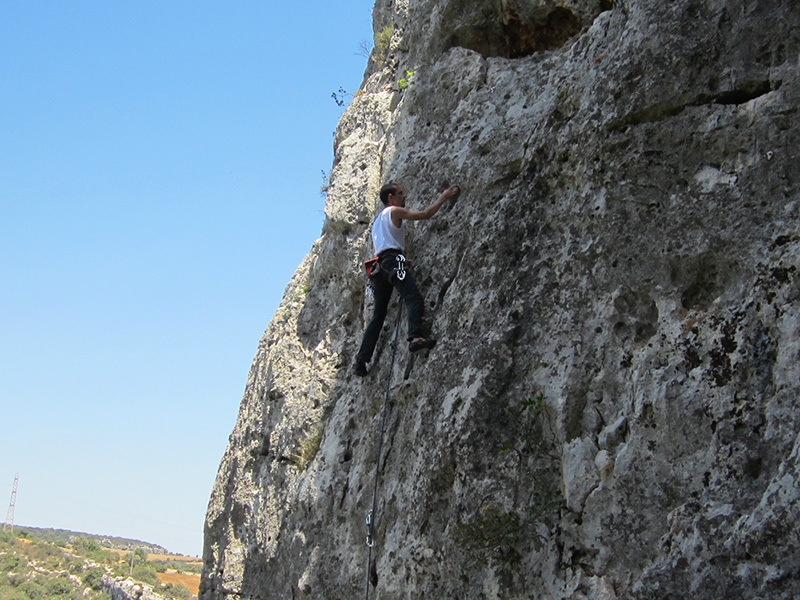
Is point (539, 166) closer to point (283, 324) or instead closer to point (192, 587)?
point (283, 324)

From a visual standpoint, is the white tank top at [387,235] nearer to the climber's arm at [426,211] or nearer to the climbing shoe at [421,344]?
the climber's arm at [426,211]

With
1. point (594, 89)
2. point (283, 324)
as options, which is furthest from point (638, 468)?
point (283, 324)

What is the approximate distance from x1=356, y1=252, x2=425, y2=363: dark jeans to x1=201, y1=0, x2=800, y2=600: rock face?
157 millimetres

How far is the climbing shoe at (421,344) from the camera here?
6.98 metres

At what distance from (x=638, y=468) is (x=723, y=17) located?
3016mm

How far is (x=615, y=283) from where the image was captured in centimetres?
561

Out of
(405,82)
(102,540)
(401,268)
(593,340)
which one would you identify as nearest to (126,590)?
(405,82)

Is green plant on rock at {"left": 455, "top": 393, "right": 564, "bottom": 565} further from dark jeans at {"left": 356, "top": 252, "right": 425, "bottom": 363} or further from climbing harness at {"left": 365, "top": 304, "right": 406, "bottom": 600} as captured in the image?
dark jeans at {"left": 356, "top": 252, "right": 425, "bottom": 363}

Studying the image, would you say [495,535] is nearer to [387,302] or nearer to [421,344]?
[421,344]

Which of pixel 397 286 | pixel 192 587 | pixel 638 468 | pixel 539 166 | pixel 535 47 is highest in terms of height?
pixel 535 47

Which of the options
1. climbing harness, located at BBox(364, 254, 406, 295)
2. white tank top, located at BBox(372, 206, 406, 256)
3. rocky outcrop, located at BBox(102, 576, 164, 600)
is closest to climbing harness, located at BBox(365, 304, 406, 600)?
climbing harness, located at BBox(364, 254, 406, 295)

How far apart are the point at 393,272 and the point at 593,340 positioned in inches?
96.7

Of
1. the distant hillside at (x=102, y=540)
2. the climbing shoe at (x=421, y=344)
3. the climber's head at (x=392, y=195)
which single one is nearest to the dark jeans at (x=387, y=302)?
the climbing shoe at (x=421, y=344)

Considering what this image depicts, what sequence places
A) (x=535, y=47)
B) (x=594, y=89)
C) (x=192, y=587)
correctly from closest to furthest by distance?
(x=594, y=89)
(x=535, y=47)
(x=192, y=587)
